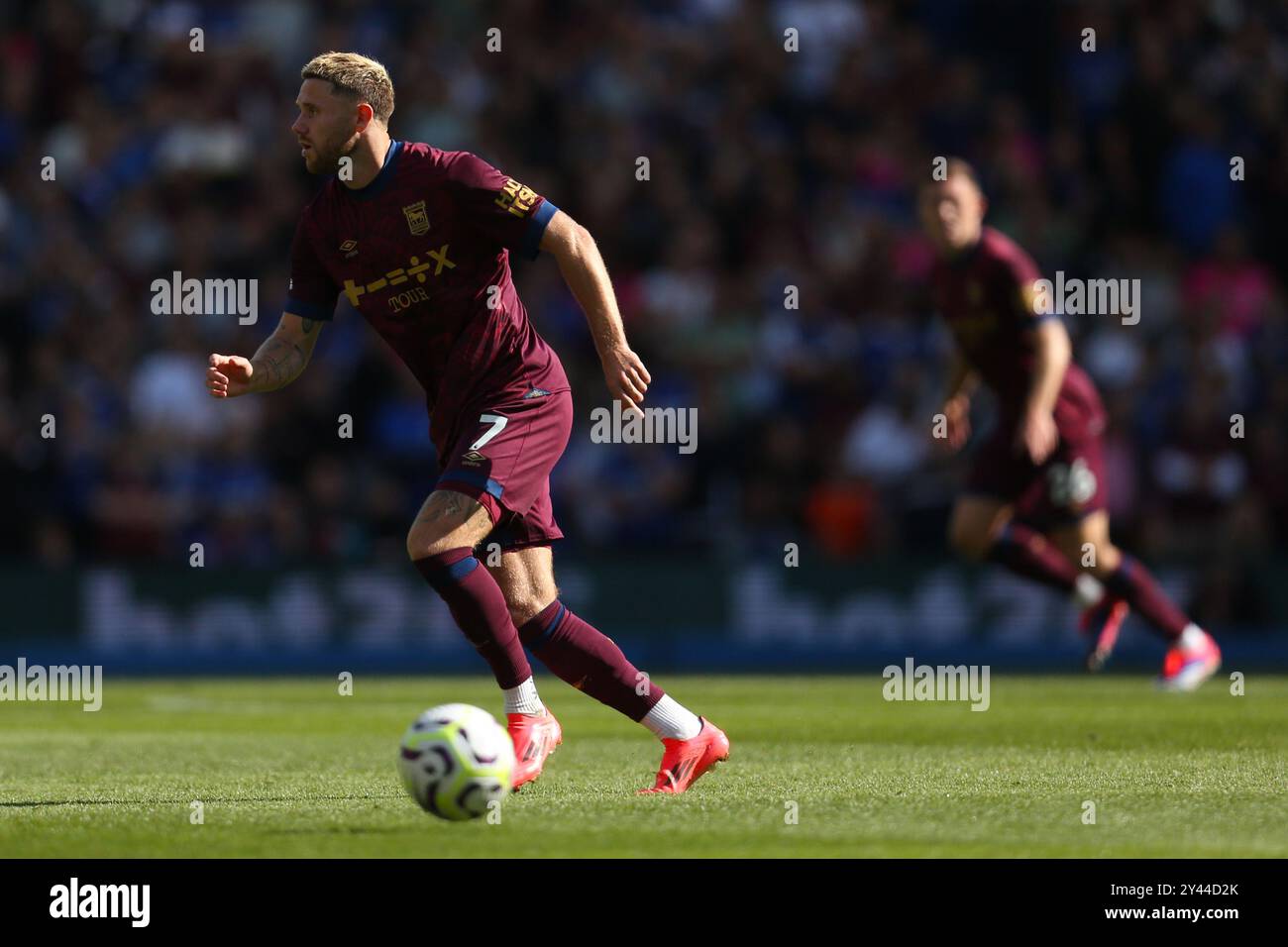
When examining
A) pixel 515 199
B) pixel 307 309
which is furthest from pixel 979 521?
pixel 515 199

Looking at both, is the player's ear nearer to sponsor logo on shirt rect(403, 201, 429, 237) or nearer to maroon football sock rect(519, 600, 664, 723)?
sponsor logo on shirt rect(403, 201, 429, 237)

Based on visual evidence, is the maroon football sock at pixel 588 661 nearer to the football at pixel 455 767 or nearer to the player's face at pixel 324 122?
the football at pixel 455 767

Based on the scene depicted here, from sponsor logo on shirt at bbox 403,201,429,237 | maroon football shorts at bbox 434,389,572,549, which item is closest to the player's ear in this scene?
sponsor logo on shirt at bbox 403,201,429,237

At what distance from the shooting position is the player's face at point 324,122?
7.25m

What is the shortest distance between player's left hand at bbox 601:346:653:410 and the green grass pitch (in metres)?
1.37

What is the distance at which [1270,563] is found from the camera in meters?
16.2

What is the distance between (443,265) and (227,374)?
2.84 feet

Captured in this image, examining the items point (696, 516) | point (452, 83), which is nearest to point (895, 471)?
point (696, 516)

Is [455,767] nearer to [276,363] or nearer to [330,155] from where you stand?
[276,363]

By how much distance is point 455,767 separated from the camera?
251 inches

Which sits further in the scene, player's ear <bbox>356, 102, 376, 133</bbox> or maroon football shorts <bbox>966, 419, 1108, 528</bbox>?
maroon football shorts <bbox>966, 419, 1108, 528</bbox>

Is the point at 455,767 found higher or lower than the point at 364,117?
lower

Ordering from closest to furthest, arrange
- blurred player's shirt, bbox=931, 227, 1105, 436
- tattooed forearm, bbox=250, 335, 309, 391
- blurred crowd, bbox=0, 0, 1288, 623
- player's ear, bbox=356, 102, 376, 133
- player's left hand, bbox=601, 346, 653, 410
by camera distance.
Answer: player's left hand, bbox=601, 346, 653, 410
player's ear, bbox=356, 102, 376, 133
tattooed forearm, bbox=250, 335, 309, 391
blurred player's shirt, bbox=931, 227, 1105, 436
blurred crowd, bbox=0, 0, 1288, 623

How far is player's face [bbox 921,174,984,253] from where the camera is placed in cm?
1159
